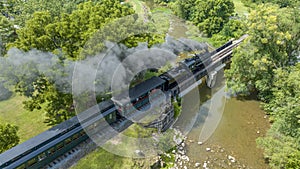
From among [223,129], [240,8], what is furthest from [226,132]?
[240,8]

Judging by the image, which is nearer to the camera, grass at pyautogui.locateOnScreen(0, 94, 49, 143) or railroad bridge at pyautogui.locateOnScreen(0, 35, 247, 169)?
railroad bridge at pyautogui.locateOnScreen(0, 35, 247, 169)

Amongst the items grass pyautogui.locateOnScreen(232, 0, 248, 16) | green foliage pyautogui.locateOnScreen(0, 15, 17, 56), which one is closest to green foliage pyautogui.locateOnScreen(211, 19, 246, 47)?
grass pyautogui.locateOnScreen(232, 0, 248, 16)

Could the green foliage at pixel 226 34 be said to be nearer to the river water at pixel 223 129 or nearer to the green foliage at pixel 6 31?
the river water at pixel 223 129

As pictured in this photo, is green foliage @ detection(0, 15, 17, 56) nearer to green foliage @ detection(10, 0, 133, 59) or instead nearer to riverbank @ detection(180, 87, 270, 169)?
green foliage @ detection(10, 0, 133, 59)

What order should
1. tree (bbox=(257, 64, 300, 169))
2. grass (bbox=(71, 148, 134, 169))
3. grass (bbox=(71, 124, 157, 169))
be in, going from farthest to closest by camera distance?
grass (bbox=(71, 124, 157, 169))
grass (bbox=(71, 148, 134, 169))
tree (bbox=(257, 64, 300, 169))

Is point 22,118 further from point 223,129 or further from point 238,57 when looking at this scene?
point 238,57

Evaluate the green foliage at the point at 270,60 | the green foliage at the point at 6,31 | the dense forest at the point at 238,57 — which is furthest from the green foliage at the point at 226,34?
the green foliage at the point at 6,31

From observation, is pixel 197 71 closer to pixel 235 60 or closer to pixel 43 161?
pixel 235 60
